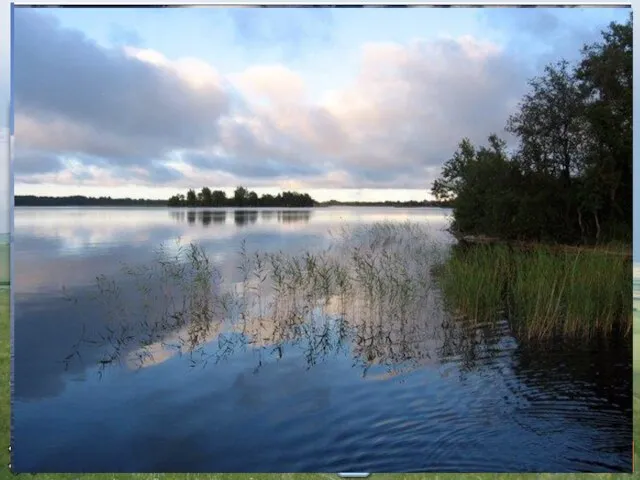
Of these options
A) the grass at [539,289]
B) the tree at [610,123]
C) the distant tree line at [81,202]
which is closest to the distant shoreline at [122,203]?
the distant tree line at [81,202]

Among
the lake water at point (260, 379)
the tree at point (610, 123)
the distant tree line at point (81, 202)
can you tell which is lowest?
the lake water at point (260, 379)

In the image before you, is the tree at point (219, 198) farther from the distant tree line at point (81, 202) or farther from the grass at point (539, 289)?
the grass at point (539, 289)

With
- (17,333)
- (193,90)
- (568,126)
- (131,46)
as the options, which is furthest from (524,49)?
(17,333)

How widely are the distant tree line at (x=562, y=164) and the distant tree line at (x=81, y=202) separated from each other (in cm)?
182

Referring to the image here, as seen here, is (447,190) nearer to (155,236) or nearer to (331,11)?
(331,11)

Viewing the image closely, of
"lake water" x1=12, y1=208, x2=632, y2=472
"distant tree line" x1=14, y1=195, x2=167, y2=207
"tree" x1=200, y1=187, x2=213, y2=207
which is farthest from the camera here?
"tree" x1=200, y1=187, x2=213, y2=207

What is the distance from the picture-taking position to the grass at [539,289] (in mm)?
3762

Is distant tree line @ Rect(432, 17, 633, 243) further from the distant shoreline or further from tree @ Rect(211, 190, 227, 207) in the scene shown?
tree @ Rect(211, 190, 227, 207)

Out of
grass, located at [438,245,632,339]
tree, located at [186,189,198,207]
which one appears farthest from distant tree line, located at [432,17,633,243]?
tree, located at [186,189,198,207]

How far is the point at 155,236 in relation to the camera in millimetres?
3746

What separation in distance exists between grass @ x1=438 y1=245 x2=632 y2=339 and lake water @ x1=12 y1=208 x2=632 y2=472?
0.20 m

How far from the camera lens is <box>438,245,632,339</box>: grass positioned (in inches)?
148

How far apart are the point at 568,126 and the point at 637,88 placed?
421 millimetres

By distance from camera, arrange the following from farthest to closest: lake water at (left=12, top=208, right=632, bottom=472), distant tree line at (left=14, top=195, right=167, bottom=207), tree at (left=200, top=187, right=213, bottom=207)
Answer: tree at (left=200, top=187, right=213, bottom=207)
distant tree line at (left=14, top=195, right=167, bottom=207)
lake water at (left=12, top=208, right=632, bottom=472)
